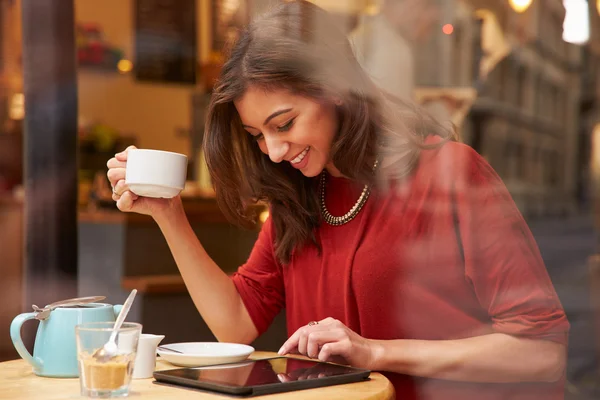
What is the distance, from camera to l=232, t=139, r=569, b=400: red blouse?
4.43 ft

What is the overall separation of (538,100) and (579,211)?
0.19 metres

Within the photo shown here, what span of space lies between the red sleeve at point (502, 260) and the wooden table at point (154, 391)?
0.29 meters

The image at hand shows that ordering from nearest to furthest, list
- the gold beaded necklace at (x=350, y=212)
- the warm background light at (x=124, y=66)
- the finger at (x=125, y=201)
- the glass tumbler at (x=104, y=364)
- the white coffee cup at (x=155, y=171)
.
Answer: the glass tumbler at (x=104, y=364) → the white coffee cup at (x=155, y=171) → the finger at (x=125, y=201) → the gold beaded necklace at (x=350, y=212) → the warm background light at (x=124, y=66)

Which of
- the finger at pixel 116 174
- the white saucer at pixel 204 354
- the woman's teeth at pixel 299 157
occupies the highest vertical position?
the woman's teeth at pixel 299 157

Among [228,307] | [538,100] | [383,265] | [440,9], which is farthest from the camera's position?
[228,307]

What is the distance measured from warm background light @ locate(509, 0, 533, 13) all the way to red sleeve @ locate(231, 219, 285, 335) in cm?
66

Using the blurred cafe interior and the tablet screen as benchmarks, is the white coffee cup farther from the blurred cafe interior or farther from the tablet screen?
the blurred cafe interior

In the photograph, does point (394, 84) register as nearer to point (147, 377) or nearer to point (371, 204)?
point (371, 204)

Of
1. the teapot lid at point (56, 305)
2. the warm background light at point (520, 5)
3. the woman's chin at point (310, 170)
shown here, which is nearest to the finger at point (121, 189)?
the teapot lid at point (56, 305)

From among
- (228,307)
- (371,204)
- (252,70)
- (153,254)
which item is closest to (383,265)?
(371,204)

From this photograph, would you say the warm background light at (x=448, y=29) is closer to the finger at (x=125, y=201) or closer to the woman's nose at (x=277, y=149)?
the woman's nose at (x=277, y=149)

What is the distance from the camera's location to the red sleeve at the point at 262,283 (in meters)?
1.68

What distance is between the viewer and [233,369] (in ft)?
3.92

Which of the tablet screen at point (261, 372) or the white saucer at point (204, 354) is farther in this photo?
the white saucer at point (204, 354)
